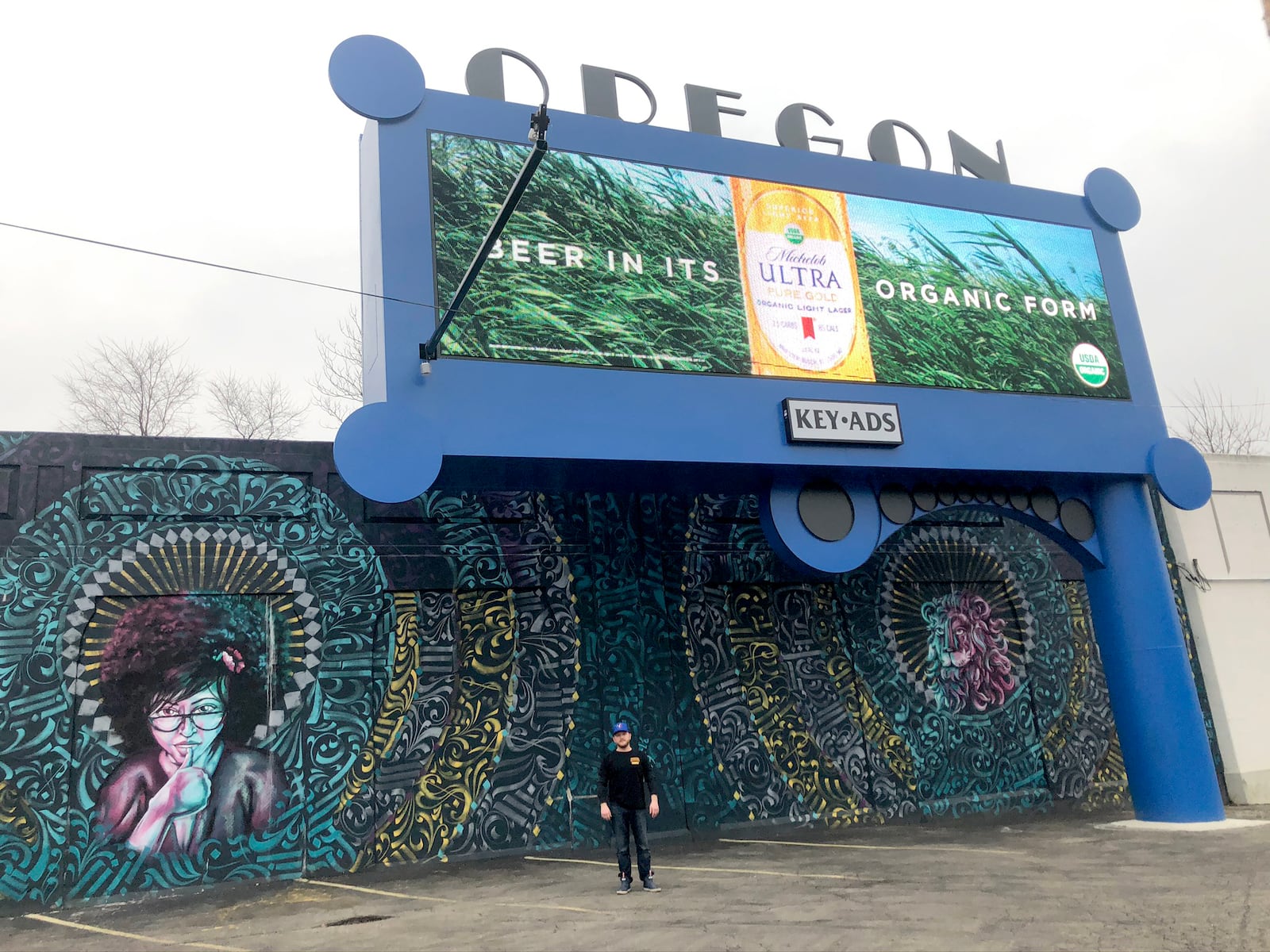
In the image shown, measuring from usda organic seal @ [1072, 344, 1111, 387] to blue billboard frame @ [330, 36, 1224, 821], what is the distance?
0.38 metres

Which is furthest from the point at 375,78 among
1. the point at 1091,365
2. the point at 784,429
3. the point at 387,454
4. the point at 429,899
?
the point at 1091,365

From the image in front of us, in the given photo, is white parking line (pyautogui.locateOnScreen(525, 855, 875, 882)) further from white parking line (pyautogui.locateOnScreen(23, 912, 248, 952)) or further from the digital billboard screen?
the digital billboard screen

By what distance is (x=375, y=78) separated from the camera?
10.9 m

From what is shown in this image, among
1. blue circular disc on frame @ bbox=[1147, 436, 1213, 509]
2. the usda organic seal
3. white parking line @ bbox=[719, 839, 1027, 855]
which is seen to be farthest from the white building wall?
white parking line @ bbox=[719, 839, 1027, 855]

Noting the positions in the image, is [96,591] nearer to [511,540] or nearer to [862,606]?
[511,540]

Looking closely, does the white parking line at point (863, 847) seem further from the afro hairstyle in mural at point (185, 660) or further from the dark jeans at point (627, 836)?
the afro hairstyle in mural at point (185, 660)

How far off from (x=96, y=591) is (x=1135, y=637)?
513 inches

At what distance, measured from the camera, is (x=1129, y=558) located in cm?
1330

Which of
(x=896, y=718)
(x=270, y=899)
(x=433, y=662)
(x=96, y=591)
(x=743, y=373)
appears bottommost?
(x=270, y=899)

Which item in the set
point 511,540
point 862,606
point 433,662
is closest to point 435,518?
point 511,540

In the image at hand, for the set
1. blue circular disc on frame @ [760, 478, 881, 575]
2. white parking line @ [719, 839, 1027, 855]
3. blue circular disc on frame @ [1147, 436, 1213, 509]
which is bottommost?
white parking line @ [719, 839, 1027, 855]

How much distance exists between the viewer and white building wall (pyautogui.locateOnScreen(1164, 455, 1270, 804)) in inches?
625

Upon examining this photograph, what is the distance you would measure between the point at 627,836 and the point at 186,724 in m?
5.32

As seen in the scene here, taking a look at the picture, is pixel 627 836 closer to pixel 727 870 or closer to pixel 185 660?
pixel 727 870
